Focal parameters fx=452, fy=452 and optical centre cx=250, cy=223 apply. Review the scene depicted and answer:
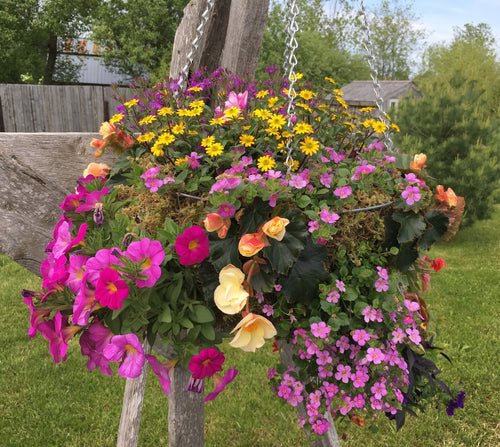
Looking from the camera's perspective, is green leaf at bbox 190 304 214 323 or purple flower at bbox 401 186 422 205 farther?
purple flower at bbox 401 186 422 205

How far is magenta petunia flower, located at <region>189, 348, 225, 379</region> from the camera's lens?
3.85 feet

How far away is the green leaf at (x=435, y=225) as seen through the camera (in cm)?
139

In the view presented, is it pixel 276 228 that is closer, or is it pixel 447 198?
pixel 276 228

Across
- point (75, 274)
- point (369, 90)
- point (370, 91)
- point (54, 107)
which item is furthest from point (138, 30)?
point (75, 274)

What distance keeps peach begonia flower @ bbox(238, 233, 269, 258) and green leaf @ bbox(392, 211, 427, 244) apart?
1.51 ft

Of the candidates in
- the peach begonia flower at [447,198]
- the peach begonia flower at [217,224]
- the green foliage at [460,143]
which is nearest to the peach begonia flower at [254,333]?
the peach begonia flower at [217,224]

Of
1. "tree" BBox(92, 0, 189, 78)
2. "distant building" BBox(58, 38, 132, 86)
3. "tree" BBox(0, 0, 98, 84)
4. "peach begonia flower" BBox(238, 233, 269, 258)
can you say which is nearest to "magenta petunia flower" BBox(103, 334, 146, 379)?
"peach begonia flower" BBox(238, 233, 269, 258)

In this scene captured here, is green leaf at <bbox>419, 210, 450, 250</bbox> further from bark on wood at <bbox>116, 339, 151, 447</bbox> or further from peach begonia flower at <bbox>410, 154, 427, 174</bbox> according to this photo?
bark on wood at <bbox>116, 339, 151, 447</bbox>

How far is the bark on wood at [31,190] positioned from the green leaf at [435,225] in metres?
1.31

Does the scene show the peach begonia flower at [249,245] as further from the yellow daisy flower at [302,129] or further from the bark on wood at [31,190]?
the bark on wood at [31,190]

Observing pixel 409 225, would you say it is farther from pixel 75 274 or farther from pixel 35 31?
pixel 35 31

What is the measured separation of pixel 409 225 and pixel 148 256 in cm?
77

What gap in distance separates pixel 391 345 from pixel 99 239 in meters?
0.92

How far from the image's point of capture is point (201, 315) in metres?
1.21
